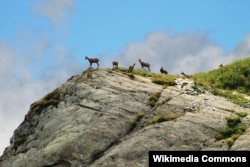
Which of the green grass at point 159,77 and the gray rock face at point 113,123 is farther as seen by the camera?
the green grass at point 159,77

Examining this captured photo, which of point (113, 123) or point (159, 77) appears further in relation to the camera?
point (159, 77)

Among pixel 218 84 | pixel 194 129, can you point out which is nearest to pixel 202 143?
pixel 194 129

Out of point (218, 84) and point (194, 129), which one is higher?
point (218, 84)

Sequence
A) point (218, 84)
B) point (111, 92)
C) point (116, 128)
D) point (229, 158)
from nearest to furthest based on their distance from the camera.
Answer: point (229, 158) → point (116, 128) → point (111, 92) → point (218, 84)

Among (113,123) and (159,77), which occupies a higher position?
(159,77)

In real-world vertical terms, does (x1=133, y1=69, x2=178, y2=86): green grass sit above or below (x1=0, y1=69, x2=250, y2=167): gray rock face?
above

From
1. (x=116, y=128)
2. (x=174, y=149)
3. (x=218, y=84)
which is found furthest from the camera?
(x=218, y=84)

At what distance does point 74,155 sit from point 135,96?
27.4 feet

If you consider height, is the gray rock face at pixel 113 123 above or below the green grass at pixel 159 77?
below

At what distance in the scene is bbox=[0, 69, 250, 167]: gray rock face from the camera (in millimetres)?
54125

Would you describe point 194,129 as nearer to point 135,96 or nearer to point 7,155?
point 135,96

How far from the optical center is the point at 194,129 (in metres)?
54.9

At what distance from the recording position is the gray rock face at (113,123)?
178ft

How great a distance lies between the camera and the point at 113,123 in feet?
190
